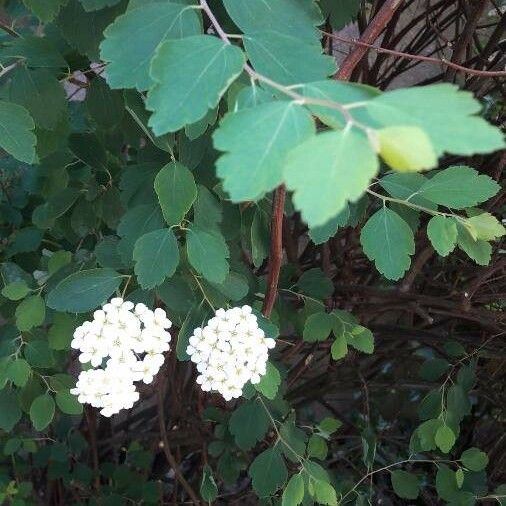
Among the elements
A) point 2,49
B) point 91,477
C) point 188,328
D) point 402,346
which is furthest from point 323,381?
point 2,49

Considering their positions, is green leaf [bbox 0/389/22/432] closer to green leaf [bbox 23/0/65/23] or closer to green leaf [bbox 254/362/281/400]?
green leaf [bbox 254/362/281/400]

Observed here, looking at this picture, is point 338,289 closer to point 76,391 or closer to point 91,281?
point 91,281

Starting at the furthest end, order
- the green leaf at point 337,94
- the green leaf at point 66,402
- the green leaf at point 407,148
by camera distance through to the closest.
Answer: the green leaf at point 66,402 → the green leaf at point 337,94 → the green leaf at point 407,148

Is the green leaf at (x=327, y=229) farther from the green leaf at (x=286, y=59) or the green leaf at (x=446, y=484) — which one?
the green leaf at (x=446, y=484)

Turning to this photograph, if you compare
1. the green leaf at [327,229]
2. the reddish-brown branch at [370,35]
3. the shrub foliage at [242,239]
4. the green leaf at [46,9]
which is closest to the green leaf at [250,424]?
the shrub foliage at [242,239]

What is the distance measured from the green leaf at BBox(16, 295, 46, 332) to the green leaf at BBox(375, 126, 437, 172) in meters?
0.86

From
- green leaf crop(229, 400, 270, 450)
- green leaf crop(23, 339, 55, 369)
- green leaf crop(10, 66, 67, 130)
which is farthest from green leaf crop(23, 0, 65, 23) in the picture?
green leaf crop(229, 400, 270, 450)

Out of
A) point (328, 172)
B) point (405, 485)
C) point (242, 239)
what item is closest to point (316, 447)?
point (405, 485)

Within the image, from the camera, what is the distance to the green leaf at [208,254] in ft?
3.29

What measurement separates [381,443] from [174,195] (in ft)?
4.49

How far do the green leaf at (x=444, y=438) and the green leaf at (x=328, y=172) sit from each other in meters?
1.05

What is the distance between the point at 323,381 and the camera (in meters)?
1.98

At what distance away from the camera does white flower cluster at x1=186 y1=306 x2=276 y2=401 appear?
3.11 feet

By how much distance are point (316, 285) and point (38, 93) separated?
26.8 inches
